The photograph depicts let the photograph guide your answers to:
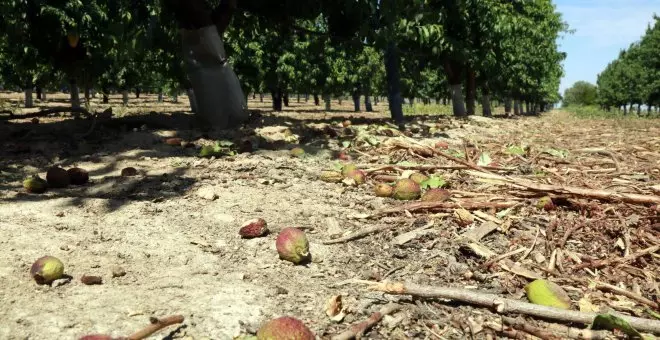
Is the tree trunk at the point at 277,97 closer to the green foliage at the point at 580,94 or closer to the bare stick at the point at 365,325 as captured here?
the bare stick at the point at 365,325

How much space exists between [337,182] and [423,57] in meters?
13.2

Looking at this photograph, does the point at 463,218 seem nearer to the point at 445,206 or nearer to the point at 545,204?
the point at 445,206

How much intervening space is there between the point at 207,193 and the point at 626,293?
3444mm

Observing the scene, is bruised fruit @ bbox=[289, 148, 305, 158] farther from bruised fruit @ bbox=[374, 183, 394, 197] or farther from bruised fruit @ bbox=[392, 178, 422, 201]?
bruised fruit @ bbox=[392, 178, 422, 201]

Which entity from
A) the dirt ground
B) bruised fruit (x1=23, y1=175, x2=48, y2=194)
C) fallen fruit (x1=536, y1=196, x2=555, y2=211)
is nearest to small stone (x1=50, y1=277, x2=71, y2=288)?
the dirt ground

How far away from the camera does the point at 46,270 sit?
2639 mm

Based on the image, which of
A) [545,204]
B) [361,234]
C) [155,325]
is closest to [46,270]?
[155,325]

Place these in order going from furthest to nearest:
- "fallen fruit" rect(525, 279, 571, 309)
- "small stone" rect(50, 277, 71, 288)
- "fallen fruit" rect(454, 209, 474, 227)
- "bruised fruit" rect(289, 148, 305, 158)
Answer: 1. "bruised fruit" rect(289, 148, 305, 158)
2. "fallen fruit" rect(454, 209, 474, 227)
3. "small stone" rect(50, 277, 71, 288)
4. "fallen fruit" rect(525, 279, 571, 309)

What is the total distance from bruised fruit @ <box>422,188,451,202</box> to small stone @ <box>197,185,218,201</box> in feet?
6.50

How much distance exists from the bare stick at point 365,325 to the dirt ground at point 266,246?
1.7 inches

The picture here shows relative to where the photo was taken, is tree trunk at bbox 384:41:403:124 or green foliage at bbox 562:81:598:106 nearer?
tree trunk at bbox 384:41:403:124

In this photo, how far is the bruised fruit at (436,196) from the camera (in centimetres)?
424

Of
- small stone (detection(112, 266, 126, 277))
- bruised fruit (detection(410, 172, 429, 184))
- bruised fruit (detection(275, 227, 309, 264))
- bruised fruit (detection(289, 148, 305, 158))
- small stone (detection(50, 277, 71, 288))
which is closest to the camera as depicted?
small stone (detection(50, 277, 71, 288))

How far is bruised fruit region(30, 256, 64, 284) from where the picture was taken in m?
2.63
